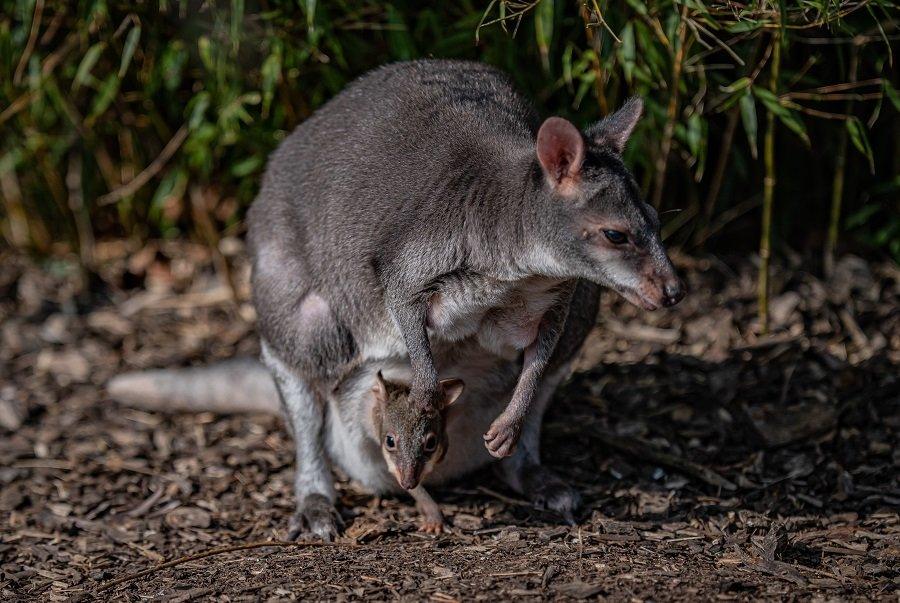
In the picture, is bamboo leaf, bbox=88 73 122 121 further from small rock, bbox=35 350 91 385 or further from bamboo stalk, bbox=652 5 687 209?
bamboo stalk, bbox=652 5 687 209

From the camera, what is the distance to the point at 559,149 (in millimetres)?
3529

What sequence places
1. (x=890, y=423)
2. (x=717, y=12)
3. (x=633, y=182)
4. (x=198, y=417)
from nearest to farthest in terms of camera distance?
(x=633, y=182)
(x=717, y=12)
(x=890, y=423)
(x=198, y=417)

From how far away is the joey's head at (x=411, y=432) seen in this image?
3984 millimetres

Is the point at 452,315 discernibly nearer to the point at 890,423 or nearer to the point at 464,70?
the point at 464,70

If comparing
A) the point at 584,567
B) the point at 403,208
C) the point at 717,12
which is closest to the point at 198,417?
the point at 403,208

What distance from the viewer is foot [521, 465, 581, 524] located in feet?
14.1

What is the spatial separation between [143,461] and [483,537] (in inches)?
69.2

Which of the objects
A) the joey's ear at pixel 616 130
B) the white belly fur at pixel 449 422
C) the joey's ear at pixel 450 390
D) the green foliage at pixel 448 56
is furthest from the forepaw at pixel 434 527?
the green foliage at pixel 448 56

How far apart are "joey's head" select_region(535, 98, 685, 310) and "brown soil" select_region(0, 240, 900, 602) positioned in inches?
36.4

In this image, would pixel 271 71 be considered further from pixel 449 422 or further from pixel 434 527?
pixel 434 527

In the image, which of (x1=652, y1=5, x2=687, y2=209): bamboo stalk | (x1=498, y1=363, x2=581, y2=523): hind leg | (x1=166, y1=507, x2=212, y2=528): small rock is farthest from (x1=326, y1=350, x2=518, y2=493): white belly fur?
(x1=652, y1=5, x2=687, y2=209): bamboo stalk

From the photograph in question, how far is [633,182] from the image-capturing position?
359 centimetres

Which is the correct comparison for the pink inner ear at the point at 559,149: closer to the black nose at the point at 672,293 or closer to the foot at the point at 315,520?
the black nose at the point at 672,293

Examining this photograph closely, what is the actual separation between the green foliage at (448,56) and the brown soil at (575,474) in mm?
531
